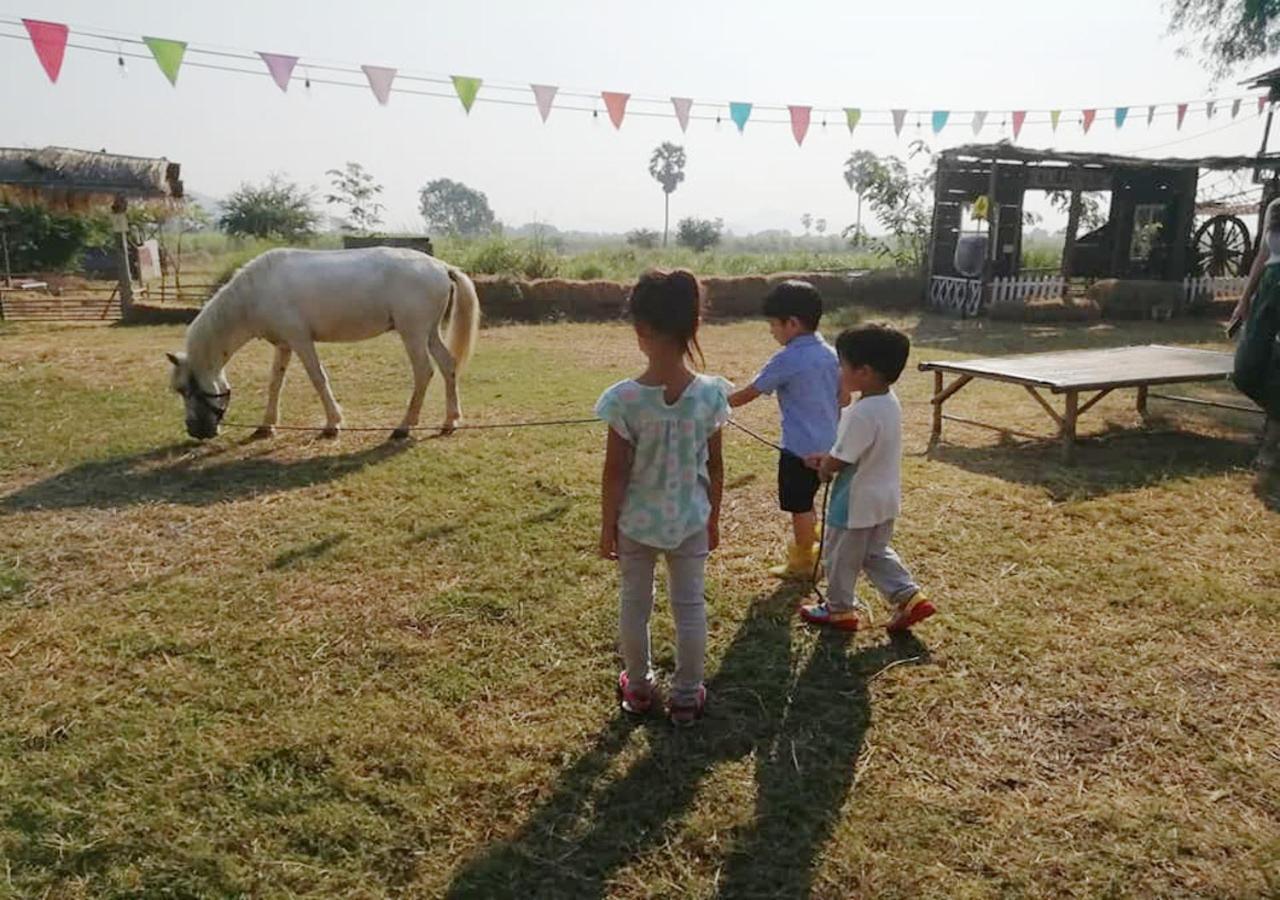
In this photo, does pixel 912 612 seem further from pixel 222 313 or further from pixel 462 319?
pixel 222 313

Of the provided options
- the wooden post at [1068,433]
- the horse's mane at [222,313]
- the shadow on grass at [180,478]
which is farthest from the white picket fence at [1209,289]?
the horse's mane at [222,313]

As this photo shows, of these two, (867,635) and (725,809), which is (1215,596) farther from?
(725,809)

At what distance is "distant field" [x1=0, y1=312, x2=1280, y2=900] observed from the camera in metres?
2.17

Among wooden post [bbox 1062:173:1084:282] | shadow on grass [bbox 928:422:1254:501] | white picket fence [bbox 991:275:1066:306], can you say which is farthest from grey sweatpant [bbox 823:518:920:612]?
wooden post [bbox 1062:173:1084:282]

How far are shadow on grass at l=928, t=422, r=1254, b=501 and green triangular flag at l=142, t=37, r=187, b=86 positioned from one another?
9.57 meters

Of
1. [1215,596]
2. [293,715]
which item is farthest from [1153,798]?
[293,715]

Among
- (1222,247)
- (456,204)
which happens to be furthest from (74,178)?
(456,204)

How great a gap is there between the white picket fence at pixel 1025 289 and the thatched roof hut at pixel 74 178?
1533 centimetres

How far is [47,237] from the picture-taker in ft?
74.8

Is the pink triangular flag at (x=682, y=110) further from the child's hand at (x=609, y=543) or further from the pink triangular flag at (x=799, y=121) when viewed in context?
the child's hand at (x=609, y=543)

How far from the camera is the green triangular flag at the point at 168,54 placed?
9.38m

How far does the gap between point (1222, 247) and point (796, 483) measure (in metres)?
21.2

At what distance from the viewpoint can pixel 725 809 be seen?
2.35 metres

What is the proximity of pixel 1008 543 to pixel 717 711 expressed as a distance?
7.58 ft
